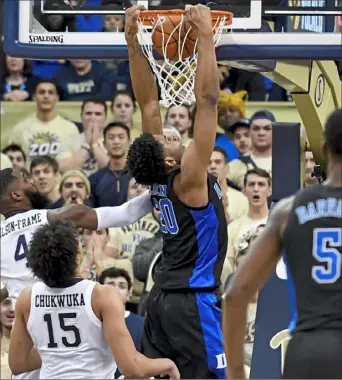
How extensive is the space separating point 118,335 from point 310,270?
5.58 ft

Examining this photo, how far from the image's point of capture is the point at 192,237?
6055 mm

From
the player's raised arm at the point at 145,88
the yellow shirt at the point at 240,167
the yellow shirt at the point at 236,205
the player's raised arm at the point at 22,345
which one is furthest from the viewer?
the yellow shirt at the point at 240,167

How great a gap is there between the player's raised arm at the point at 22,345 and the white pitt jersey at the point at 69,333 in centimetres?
5

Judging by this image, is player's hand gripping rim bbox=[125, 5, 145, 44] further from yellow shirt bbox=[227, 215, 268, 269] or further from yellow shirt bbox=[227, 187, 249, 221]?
yellow shirt bbox=[227, 187, 249, 221]

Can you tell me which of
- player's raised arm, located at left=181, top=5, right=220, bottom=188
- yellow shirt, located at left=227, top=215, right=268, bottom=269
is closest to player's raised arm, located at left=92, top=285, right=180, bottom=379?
player's raised arm, located at left=181, top=5, right=220, bottom=188

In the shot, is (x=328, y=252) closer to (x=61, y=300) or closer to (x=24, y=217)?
(x=61, y=300)

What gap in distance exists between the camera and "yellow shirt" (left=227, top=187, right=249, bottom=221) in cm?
946

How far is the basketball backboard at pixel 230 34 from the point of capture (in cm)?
608

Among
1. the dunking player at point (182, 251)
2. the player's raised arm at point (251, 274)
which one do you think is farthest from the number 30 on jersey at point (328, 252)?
the dunking player at point (182, 251)

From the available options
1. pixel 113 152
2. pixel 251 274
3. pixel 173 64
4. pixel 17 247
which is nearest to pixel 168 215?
pixel 173 64

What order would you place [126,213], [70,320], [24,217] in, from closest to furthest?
[70,320] → [126,213] → [24,217]

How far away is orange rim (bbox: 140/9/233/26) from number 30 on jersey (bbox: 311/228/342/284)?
2.27 meters

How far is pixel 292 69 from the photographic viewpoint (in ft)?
20.9

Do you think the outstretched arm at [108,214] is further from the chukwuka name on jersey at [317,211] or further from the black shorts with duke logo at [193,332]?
the chukwuka name on jersey at [317,211]
